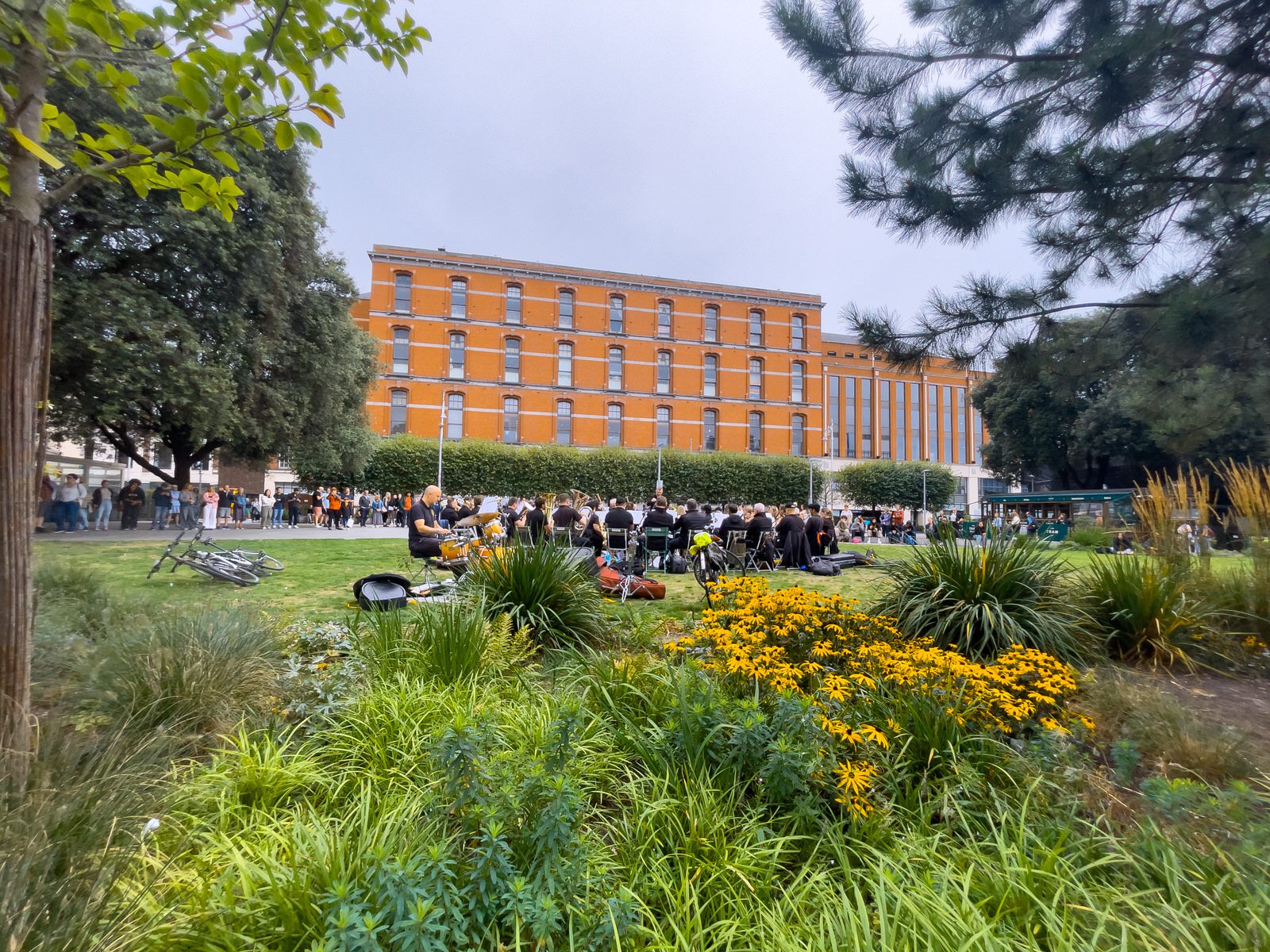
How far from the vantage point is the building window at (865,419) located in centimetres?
6688

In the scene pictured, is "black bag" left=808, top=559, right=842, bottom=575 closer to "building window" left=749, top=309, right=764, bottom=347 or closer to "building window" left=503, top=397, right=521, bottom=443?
"building window" left=503, top=397, right=521, bottom=443

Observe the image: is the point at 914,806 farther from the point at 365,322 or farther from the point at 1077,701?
the point at 365,322

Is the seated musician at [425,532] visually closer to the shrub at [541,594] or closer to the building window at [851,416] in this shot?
the shrub at [541,594]

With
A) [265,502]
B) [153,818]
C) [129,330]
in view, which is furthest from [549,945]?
[265,502]

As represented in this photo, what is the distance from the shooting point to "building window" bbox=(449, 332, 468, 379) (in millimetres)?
47969

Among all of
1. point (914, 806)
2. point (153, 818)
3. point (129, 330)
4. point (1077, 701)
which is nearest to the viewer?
point (153, 818)

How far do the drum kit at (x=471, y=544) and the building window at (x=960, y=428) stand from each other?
67258 mm

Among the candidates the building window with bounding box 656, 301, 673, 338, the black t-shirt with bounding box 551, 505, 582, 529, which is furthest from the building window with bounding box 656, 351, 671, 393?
the black t-shirt with bounding box 551, 505, 582, 529

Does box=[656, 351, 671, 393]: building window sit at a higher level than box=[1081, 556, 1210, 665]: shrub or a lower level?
higher

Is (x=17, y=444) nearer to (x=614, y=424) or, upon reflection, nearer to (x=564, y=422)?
(x=564, y=422)

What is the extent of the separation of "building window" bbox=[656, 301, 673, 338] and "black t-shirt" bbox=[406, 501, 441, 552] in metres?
44.9

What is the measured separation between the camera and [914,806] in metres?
3.00

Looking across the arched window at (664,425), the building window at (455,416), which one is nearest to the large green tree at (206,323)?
the building window at (455,416)

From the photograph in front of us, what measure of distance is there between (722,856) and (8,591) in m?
2.78
